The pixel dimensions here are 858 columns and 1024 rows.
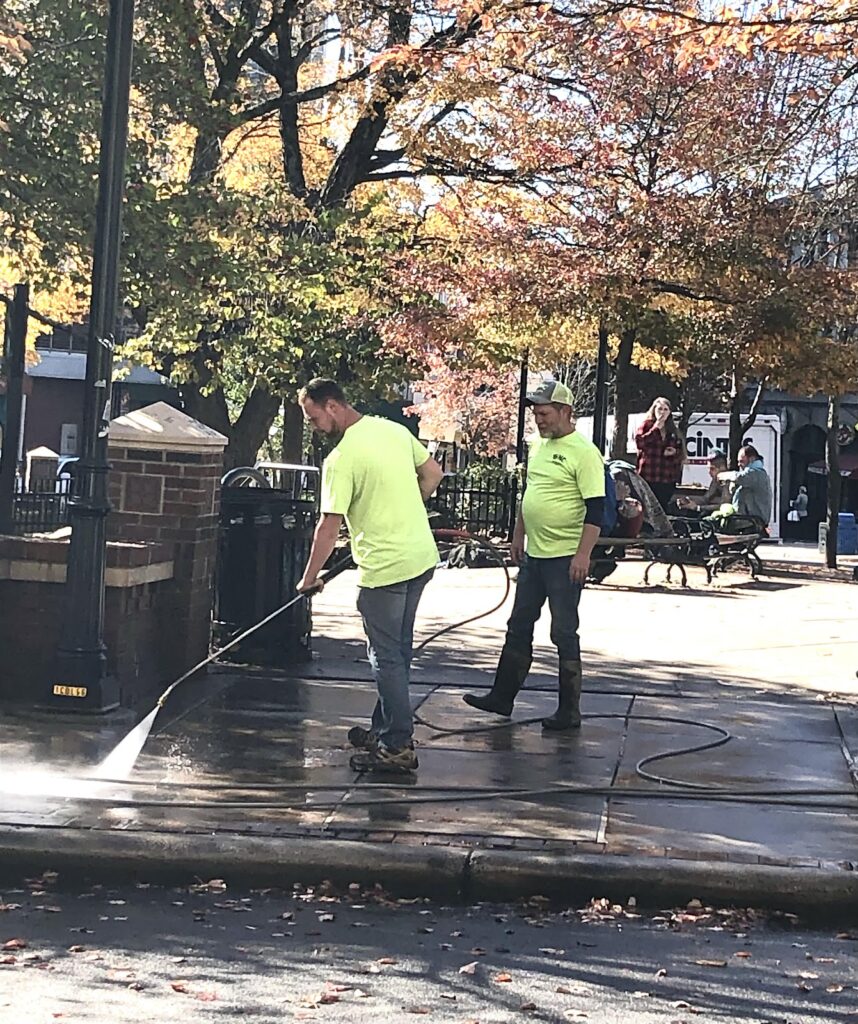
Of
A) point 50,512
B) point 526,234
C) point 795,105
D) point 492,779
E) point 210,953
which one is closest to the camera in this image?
point 210,953

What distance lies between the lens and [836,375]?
70.8 ft

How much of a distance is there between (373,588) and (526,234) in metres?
14.3

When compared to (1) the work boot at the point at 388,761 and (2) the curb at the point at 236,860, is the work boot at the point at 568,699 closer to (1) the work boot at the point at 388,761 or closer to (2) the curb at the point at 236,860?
(1) the work boot at the point at 388,761

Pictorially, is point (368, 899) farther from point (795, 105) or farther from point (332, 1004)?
point (795, 105)

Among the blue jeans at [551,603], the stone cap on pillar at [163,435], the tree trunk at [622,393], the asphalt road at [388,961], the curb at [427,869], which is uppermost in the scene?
the tree trunk at [622,393]

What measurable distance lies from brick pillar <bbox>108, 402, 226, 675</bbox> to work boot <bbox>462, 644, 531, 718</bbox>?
80.2 inches

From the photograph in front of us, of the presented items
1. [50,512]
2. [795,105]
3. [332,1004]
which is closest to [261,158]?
[50,512]

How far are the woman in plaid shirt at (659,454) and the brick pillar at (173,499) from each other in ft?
30.7

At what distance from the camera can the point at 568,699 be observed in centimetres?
839

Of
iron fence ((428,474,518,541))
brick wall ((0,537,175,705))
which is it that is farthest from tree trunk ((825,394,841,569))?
brick wall ((0,537,175,705))

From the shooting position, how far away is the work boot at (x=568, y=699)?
839 centimetres

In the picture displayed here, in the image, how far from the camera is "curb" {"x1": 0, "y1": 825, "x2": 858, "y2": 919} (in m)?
5.67

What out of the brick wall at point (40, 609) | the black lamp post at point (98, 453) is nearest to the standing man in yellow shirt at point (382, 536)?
the black lamp post at point (98, 453)

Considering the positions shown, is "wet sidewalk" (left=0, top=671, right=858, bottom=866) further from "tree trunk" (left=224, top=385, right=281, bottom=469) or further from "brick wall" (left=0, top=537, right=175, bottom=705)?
"tree trunk" (left=224, top=385, right=281, bottom=469)
